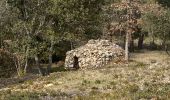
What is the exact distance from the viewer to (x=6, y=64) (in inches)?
2709

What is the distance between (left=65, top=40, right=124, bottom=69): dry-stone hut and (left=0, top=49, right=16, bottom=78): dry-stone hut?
13.2 m

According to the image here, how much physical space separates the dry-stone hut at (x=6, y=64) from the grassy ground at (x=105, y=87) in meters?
33.1

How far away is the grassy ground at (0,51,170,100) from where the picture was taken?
22184 millimetres

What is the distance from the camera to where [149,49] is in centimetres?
10988

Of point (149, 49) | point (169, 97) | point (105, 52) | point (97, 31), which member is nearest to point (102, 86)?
point (169, 97)

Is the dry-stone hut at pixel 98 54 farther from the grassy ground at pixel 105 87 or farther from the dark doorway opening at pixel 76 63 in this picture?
the grassy ground at pixel 105 87

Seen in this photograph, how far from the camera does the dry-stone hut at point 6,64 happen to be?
6632 centimetres

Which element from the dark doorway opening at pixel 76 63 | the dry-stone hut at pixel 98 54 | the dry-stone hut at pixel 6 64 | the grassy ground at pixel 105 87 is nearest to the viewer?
the grassy ground at pixel 105 87

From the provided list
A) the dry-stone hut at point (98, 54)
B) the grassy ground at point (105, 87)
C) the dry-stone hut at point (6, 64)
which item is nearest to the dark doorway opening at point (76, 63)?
the dry-stone hut at point (98, 54)

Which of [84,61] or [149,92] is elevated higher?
[149,92]

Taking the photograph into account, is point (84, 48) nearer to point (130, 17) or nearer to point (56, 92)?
point (130, 17)

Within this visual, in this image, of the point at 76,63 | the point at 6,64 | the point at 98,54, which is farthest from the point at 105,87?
the point at 6,64

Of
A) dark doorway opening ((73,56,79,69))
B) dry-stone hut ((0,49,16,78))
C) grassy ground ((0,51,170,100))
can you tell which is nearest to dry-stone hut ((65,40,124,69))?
dark doorway opening ((73,56,79,69))

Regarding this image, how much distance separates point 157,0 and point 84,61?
6464cm
